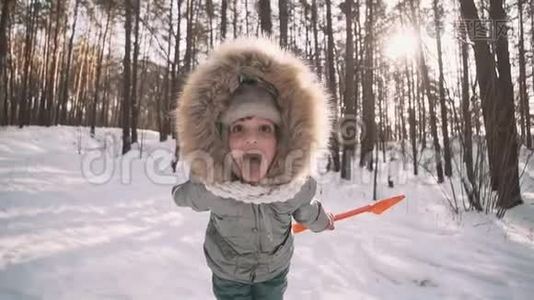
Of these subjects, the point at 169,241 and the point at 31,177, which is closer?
the point at 169,241

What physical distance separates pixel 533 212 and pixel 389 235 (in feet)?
9.79

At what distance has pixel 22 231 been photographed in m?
3.85

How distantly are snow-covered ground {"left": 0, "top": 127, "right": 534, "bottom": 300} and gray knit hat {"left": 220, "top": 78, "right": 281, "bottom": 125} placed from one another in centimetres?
150

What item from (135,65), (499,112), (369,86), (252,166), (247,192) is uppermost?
(135,65)

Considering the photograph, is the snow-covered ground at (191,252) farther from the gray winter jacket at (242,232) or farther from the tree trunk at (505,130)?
the gray winter jacket at (242,232)

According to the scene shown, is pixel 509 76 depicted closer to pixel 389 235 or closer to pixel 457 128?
pixel 457 128

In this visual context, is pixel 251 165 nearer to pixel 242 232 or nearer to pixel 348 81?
pixel 242 232

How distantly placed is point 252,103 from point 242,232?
57 centimetres

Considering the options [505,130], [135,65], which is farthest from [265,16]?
[135,65]

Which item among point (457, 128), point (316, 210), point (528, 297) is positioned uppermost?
point (457, 128)

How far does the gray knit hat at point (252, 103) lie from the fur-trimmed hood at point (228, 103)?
27 mm

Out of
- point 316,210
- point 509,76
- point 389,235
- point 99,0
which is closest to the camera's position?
point 316,210

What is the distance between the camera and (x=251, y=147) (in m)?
1.78

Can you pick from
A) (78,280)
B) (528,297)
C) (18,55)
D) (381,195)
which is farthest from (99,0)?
(528,297)
